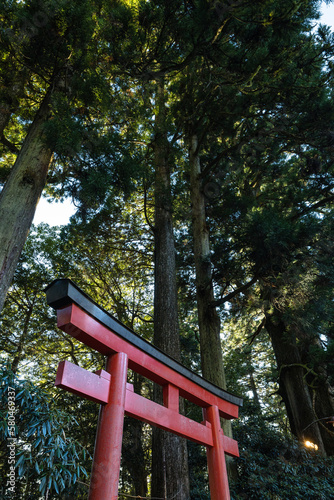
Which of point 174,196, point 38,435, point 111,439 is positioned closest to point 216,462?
point 111,439

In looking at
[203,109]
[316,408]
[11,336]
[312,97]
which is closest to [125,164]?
[203,109]

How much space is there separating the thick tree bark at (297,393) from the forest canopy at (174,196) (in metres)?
0.04

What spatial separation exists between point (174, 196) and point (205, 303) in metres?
2.35

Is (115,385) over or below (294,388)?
below

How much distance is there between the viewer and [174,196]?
243 inches

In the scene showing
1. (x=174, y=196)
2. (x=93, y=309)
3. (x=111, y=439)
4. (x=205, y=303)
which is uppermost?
(x=174, y=196)

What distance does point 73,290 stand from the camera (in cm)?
162

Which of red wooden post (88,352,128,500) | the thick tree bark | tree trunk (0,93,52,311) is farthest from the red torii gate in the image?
the thick tree bark

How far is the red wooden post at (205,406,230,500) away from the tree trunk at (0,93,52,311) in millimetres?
2275

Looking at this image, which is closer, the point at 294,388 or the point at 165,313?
the point at 165,313

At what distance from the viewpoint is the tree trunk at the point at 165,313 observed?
3312mm

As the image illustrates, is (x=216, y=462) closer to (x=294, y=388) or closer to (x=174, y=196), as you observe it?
(x=174, y=196)

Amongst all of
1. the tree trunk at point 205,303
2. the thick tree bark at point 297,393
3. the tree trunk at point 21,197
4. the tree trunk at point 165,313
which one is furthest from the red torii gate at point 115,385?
the thick tree bark at point 297,393

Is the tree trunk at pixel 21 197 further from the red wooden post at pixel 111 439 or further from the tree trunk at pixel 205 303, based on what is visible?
the tree trunk at pixel 205 303
